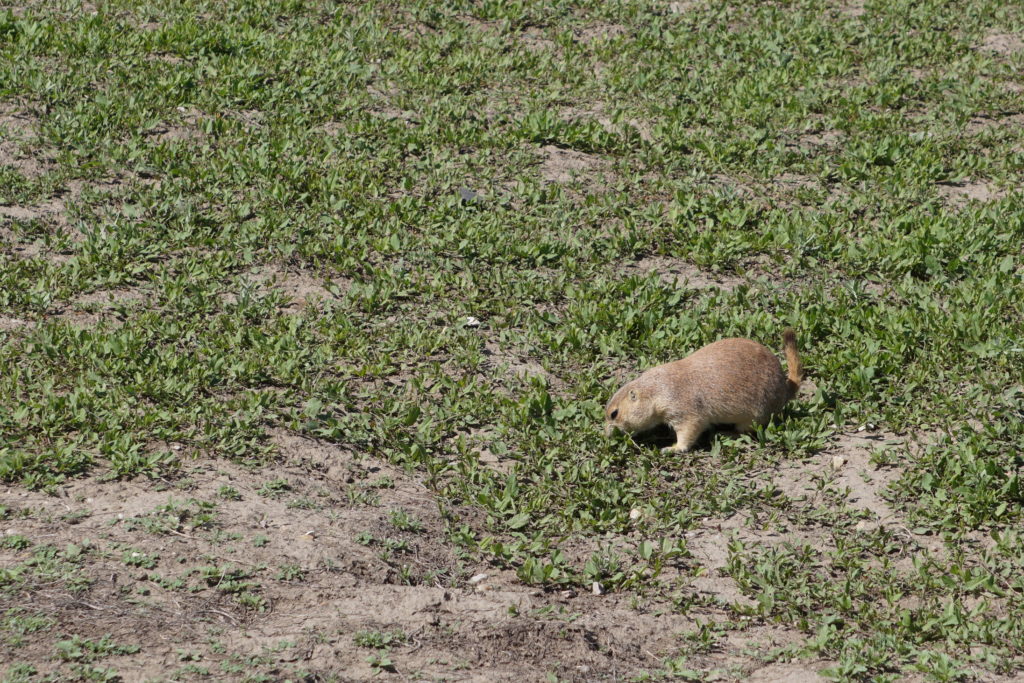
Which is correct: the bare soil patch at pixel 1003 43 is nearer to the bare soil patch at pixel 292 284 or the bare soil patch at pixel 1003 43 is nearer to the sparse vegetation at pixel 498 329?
the sparse vegetation at pixel 498 329

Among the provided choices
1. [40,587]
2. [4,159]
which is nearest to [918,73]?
[4,159]

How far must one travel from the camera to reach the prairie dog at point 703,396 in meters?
6.10

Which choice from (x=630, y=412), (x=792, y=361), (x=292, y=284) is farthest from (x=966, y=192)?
(x=292, y=284)

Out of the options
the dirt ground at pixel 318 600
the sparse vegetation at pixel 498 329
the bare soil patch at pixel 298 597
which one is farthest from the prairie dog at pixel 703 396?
the bare soil patch at pixel 298 597

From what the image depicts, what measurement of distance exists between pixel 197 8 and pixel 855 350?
759cm

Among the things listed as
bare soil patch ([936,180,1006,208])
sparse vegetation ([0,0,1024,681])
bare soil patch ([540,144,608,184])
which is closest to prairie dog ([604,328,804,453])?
sparse vegetation ([0,0,1024,681])

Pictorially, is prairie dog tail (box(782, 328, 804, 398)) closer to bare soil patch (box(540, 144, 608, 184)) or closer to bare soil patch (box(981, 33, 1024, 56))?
bare soil patch (box(540, 144, 608, 184))

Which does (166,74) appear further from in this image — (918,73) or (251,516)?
(918,73)

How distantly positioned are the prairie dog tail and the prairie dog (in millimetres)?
206

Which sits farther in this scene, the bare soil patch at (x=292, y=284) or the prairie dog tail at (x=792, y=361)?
the bare soil patch at (x=292, y=284)

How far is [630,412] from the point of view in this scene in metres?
6.09

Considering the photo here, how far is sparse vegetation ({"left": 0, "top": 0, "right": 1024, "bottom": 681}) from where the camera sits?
480 centimetres

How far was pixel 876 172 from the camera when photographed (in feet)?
29.6

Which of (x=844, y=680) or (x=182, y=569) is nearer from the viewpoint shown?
(x=844, y=680)
